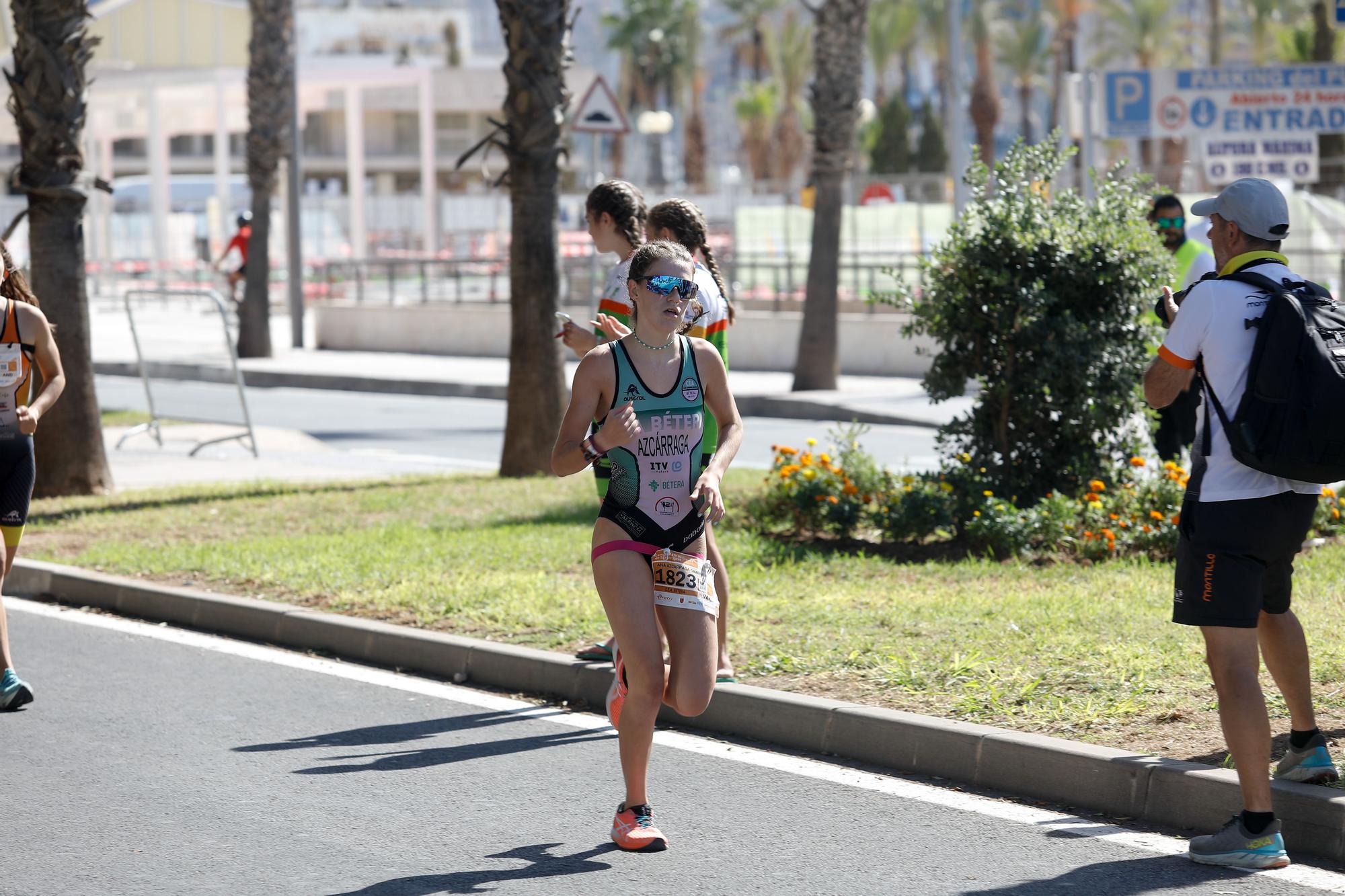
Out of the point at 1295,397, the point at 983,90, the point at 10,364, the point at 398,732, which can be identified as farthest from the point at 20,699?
the point at 983,90

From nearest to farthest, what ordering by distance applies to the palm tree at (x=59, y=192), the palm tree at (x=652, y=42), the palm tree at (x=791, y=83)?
the palm tree at (x=59, y=192) < the palm tree at (x=791, y=83) < the palm tree at (x=652, y=42)

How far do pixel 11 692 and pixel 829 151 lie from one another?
1363cm

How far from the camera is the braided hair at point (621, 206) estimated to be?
6703 millimetres

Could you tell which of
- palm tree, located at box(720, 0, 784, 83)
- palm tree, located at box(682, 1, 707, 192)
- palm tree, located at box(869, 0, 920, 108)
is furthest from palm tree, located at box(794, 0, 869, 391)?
palm tree, located at box(720, 0, 784, 83)

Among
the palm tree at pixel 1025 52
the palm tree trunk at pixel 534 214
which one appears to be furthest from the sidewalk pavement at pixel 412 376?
the palm tree at pixel 1025 52

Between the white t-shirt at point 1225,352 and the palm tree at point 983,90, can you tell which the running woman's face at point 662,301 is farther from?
the palm tree at point 983,90

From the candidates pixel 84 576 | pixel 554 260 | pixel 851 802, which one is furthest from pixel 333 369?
pixel 851 802

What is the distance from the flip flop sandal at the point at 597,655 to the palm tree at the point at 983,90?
6244cm

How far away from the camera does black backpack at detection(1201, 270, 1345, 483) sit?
4566 millimetres

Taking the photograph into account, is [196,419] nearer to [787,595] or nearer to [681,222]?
[787,595]

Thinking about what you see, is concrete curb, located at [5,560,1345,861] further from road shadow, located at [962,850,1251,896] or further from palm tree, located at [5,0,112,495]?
palm tree, located at [5,0,112,495]

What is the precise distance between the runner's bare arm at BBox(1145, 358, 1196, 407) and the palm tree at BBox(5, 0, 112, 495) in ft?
28.6

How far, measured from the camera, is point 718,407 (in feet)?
17.2

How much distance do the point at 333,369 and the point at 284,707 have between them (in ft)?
59.1
